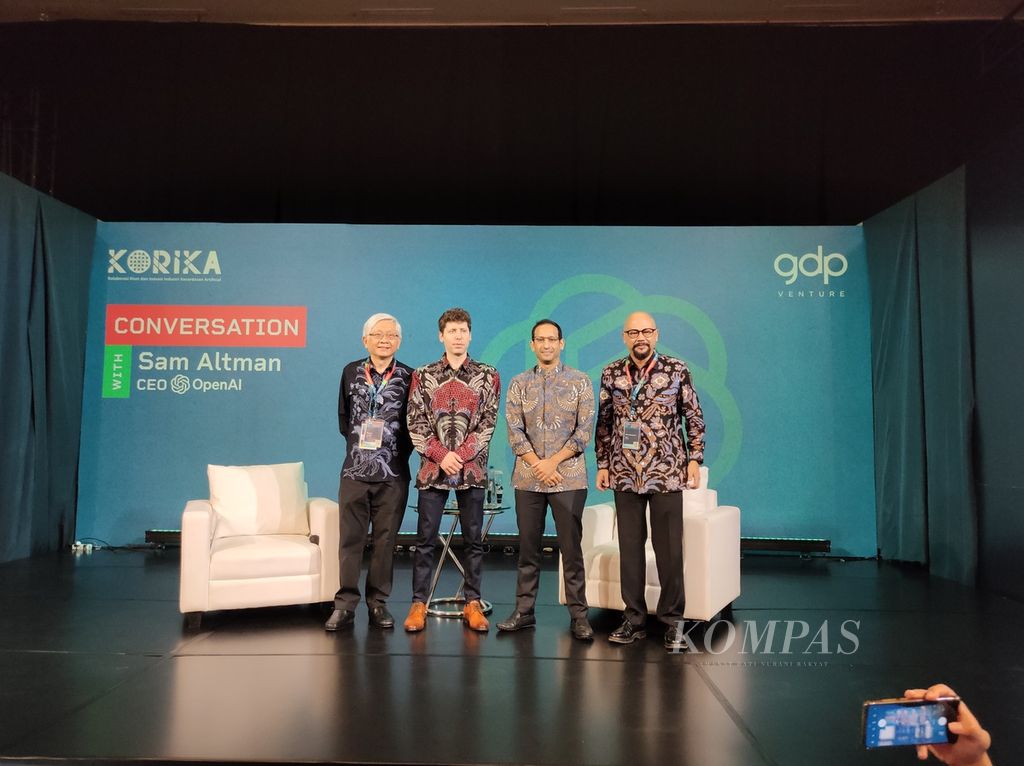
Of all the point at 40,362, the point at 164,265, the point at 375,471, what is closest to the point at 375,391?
the point at 375,471

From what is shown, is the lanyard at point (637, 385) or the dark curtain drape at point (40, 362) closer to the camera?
the lanyard at point (637, 385)

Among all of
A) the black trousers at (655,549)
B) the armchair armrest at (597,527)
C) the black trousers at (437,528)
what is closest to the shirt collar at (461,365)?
the black trousers at (437,528)

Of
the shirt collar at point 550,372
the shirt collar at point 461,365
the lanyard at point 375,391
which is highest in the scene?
the shirt collar at point 461,365

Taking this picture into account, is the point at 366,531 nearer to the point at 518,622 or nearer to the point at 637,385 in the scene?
the point at 518,622

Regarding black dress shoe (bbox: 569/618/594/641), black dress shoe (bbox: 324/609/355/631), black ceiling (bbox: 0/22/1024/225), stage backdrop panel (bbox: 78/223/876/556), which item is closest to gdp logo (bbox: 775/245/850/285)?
stage backdrop panel (bbox: 78/223/876/556)

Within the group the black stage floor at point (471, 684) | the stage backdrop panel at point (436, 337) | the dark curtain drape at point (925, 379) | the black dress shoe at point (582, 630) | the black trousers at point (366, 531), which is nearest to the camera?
the black stage floor at point (471, 684)

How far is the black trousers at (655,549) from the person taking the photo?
3389 mm

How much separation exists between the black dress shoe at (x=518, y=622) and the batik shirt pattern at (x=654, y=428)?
761mm

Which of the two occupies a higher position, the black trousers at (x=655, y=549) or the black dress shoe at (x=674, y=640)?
the black trousers at (x=655, y=549)

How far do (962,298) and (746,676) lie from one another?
3407mm

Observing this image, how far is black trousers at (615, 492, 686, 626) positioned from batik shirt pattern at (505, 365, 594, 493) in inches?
10.1

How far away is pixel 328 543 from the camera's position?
401 centimetres

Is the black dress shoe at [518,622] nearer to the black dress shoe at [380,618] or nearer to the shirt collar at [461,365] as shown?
the black dress shoe at [380,618]

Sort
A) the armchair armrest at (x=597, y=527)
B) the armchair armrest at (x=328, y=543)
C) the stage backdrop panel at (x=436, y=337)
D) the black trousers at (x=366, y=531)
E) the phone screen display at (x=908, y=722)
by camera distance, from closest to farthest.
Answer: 1. the phone screen display at (x=908, y=722)
2. the black trousers at (x=366, y=531)
3. the armchair armrest at (x=328, y=543)
4. the armchair armrest at (x=597, y=527)
5. the stage backdrop panel at (x=436, y=337)
